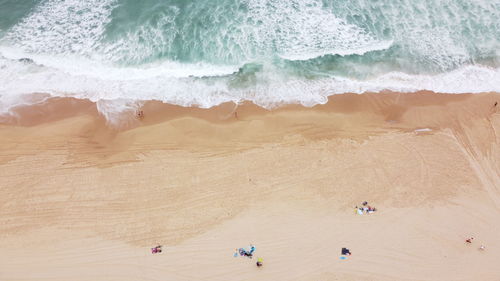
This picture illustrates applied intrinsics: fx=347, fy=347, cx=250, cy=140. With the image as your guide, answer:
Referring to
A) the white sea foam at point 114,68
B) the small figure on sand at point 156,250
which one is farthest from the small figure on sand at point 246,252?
the white sea foam at point 114,68

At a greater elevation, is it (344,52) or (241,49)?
(241,49)

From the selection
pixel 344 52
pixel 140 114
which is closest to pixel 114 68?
pixel 140 114

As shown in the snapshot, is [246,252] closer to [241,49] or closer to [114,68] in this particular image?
[241,49]

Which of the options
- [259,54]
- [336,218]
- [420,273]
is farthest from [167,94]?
[420,273]

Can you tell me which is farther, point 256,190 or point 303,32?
point 303,32

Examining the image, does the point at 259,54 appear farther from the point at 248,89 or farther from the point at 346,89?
the point at 346,89

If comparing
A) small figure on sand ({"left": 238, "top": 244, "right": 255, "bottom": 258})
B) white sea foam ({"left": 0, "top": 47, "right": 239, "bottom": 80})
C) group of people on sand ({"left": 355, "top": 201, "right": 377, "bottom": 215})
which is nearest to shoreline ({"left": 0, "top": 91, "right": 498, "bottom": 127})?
white sea foam ({"left": 0, "top": 47, "right": 239, "bottom": 80})
